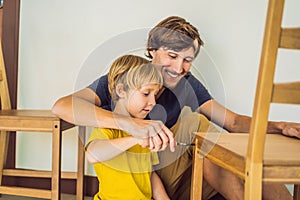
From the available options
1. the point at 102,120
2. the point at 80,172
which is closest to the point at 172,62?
the point at 102,120

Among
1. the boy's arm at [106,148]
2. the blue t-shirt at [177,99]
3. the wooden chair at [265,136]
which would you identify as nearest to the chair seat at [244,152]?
the wooden chair at [265,136]

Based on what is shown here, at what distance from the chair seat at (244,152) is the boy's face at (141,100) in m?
0.22

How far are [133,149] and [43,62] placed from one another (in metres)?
1.01

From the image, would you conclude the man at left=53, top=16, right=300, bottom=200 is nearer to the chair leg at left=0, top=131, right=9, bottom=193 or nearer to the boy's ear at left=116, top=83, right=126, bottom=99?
the boy's ear at left=116, top=83, right=126, bottom=99

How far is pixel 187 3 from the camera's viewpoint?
2121 millimetres

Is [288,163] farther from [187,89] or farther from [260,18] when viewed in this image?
[260,18]

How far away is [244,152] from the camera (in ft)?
3.37

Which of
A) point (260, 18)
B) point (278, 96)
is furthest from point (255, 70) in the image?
point (278, 96)

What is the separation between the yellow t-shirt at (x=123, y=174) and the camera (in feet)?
4.53

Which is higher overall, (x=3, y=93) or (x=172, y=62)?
(x=172, y=62)

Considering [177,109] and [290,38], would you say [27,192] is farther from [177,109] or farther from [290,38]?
[290,38]

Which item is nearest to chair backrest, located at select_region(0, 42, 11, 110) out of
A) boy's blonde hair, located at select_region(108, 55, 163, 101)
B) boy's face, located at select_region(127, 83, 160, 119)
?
boy's blonde hair, located at select_region(108, 55, 163, 101)

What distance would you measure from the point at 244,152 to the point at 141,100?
0.47 meters

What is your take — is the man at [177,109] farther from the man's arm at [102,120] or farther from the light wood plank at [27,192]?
the light wood plank at [27,192]
